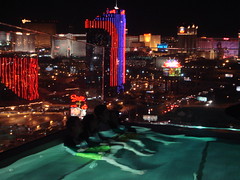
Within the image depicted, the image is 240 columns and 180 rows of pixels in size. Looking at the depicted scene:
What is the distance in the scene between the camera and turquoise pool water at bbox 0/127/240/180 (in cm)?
228

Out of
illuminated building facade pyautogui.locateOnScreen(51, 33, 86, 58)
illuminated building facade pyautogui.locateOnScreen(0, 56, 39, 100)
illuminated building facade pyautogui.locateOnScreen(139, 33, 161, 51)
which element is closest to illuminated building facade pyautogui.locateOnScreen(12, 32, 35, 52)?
illuminated building facade pyautogui.locateOnScreen(0, 56, 39, 100)

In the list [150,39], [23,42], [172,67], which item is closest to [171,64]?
[172,67]

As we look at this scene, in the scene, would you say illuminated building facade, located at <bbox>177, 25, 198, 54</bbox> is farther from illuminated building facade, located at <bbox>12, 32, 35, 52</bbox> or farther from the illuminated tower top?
illuminated building facade, located at <bbox>12, 32, 35, 52</bbox>

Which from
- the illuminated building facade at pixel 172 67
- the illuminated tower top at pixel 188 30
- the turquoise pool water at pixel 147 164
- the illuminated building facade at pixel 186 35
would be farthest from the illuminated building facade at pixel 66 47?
the illuminated tower top at pixel 188 30

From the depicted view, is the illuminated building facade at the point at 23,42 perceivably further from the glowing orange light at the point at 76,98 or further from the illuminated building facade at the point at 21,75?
the glowing orange light at the point at 76,98

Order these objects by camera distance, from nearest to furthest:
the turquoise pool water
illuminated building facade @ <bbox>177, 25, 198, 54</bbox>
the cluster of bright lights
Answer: the turquoise pool water < the cluster of bright lights < illuminated building facade @ <bbox>177, 25, 198, 54</bbox>

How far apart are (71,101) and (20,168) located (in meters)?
3.67

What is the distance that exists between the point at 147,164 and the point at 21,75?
5.04 feet

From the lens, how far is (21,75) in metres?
3.11

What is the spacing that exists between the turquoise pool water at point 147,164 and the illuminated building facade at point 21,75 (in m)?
0.72

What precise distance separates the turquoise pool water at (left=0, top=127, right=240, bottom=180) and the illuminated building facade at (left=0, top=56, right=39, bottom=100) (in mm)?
724

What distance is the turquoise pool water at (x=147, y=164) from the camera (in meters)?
2.28

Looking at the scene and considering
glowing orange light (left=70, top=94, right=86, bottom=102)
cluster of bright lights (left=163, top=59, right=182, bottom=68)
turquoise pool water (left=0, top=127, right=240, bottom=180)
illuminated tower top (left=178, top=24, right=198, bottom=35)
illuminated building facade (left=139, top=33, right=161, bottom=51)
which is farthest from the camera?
illuminated building facade (left=139, top=33, right=161, bottom=51)

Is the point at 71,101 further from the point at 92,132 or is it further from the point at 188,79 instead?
the point at 188,79
